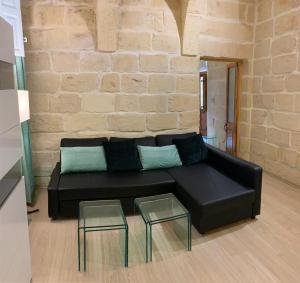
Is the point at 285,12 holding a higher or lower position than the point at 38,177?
higher

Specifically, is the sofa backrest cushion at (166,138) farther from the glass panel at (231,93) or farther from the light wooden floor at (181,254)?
the glass panel at (231,93)

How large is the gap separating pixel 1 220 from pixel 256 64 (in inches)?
176

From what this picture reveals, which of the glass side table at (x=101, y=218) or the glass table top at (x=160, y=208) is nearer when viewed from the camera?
the glass side table at (x=101, y=218)

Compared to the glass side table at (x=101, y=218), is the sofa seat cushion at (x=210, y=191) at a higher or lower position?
higher

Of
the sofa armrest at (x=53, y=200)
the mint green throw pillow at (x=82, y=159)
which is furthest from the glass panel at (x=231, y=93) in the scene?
the sofa armrest at (x=53, y=200)

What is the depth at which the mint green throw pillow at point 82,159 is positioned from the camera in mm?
3215

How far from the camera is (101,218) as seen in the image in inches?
94.8

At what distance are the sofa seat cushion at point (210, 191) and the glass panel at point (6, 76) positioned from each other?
1.86 m

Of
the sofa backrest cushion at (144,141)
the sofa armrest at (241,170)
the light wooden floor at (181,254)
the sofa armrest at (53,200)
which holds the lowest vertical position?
the light wooden floor at (181,254)

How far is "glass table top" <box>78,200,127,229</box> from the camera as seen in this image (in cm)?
226

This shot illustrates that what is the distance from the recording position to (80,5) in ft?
11.7

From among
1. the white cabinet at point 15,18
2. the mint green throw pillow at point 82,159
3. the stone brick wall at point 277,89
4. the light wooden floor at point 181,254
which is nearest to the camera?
the light wooden floor at point 181,254

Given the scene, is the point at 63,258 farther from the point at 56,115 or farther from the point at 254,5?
the point at 254,5

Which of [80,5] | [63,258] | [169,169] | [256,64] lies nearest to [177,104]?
[169,169]
